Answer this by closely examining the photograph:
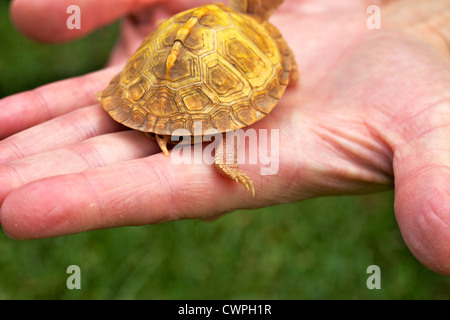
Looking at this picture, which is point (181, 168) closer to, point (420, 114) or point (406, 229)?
point (406, 229)

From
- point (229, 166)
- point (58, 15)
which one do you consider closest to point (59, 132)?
point (229, 166)

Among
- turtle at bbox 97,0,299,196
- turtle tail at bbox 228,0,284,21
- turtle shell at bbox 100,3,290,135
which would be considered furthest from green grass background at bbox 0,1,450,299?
turtle tail at bbox 228,0,284,21

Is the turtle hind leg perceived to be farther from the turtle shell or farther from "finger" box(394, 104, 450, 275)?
"finger" box(394, 104, 450, 275)

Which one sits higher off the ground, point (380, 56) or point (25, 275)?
point (380, 56)

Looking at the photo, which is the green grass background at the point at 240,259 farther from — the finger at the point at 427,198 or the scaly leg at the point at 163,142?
the finger at the point at 427,198

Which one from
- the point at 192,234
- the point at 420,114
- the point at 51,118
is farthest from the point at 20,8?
the point at 420,114

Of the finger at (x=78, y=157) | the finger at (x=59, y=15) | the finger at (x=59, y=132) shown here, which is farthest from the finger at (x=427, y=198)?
the finger at (x=59, y=15)
